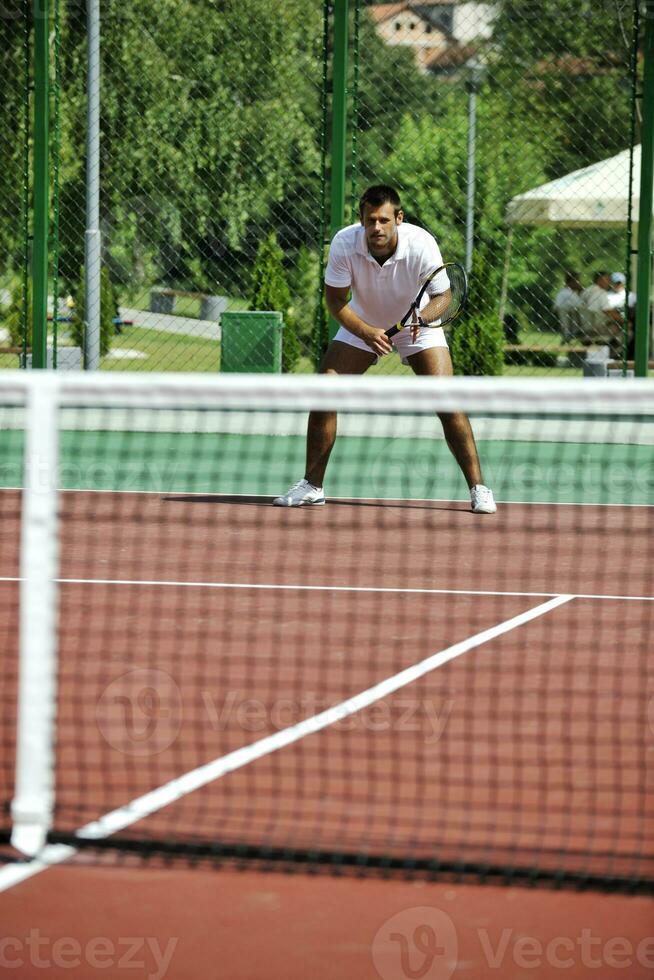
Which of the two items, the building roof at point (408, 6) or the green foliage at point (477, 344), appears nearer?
the green foliage at point (477, 344)

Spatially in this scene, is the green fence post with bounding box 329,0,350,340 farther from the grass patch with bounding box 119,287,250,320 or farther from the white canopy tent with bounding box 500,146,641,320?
the white canopy tent with bounding box 500,146,641,320

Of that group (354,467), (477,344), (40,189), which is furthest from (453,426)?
(477,344)

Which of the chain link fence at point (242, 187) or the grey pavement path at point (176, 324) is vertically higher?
the chain link fence at point (242, 187)

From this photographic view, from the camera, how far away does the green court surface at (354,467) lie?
32.3ft

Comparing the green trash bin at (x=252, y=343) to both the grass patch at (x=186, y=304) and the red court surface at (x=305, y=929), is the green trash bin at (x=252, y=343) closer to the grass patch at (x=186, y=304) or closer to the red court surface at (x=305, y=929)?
the grass patch at (x=186, y=304)

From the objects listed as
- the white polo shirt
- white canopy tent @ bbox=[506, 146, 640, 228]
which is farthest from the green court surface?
white canopy tent @ bbox=[506, 146, 640, 228]

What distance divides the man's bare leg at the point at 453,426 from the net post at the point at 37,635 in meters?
4.49

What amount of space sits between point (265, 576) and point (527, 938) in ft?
12.3

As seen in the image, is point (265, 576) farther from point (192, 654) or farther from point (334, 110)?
point (334, 110)

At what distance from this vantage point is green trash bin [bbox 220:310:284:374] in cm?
1352

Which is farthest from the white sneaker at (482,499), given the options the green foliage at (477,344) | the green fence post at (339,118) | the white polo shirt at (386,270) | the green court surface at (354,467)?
the green foliage at (477,344)

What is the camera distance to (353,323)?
8.02 m

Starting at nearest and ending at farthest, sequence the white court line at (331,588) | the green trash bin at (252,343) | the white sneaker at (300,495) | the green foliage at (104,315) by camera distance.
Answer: the white court line at (331,588) < the white sneaker at (300,495) < the green trash bin at (252,343) < the green foliage at (104,315)

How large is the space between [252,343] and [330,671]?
8.90 meters
